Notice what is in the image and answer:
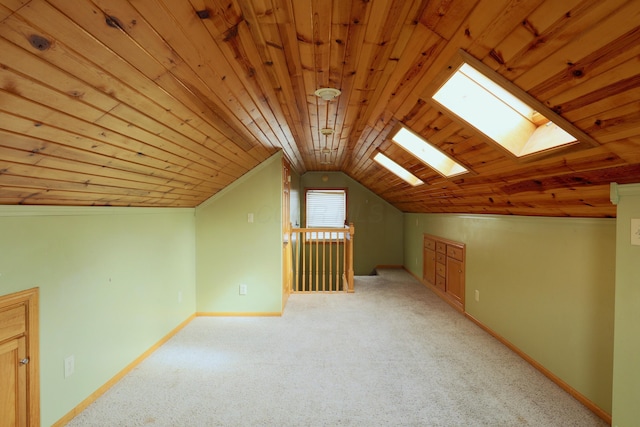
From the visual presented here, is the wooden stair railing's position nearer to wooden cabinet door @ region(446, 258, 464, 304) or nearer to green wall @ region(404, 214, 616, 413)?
wooden cabinet door @ region(446, 258, 464, 304)

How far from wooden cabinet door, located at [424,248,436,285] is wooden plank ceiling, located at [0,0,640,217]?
2684mm

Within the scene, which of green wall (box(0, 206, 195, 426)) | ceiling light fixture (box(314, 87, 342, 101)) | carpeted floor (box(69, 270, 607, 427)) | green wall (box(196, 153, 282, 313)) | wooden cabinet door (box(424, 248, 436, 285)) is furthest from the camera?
wooden cabinet door (box(424, 248, 436, 285))

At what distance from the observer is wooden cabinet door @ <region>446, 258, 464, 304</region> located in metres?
3.89

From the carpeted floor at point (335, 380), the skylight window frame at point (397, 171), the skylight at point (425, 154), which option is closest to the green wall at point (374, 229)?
the skylight window frame at point (397, 171)

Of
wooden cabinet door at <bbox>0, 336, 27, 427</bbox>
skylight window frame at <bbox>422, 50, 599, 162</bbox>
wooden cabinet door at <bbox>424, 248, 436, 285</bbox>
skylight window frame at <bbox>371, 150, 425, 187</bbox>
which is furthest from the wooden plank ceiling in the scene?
wooden cabinet door at <bbox>424, 248, 436, 285</bbox>

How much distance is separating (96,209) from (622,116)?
297 cm

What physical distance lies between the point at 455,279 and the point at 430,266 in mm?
918

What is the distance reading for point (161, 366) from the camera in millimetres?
2596

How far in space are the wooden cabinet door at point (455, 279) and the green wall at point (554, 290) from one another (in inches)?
11.7

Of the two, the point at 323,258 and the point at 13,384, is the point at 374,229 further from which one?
the point at 13,384

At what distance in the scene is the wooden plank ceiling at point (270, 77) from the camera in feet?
3.07

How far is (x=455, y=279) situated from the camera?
4.07 meters

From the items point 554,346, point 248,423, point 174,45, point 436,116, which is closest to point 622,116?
point 436,116

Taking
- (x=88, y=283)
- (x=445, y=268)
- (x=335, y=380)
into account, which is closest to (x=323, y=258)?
(x=445, y=268)
